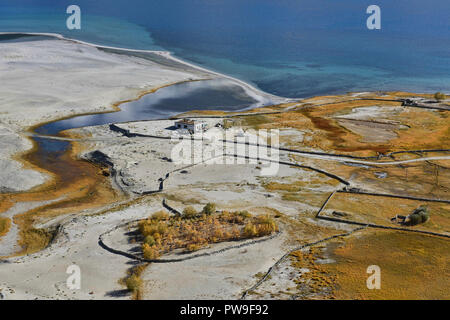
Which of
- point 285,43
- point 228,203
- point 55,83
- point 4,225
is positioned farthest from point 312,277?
point 285,43

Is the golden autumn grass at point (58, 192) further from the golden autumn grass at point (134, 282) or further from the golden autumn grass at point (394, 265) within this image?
the golden autumn grass at point (394, 265)

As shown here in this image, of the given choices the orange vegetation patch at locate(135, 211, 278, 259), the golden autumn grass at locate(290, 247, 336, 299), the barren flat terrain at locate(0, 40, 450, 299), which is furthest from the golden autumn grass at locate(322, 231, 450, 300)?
the orange vegetation patch at locate(135, 211, 278, 259)

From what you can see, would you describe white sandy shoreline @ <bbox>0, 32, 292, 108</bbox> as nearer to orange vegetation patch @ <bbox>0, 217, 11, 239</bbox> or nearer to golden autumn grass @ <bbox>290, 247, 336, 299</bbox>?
orange vegetation patch @ <bbox>0, 217, 11, 239</bbox>

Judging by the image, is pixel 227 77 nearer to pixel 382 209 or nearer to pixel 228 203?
pixel 228 203

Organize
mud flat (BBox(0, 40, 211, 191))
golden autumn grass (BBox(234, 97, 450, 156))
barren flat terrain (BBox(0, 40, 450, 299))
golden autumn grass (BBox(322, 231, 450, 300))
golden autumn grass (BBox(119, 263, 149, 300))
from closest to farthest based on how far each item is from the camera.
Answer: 1. golden autumn grass (BBox(119, 263, 149, 300))
2. golden autumn grass (BBox(322, 231, 450, 300))
3. barren flat terrain (BBox(0, 40, 450, 299))
4. mud flat (BBox(0, 40, 211, 191))
5. golden autumn grass (BBox(234, 97, 450, 156))

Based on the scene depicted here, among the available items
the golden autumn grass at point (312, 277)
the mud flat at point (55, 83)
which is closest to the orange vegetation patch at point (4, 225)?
the mud flat at point (55, 83)
